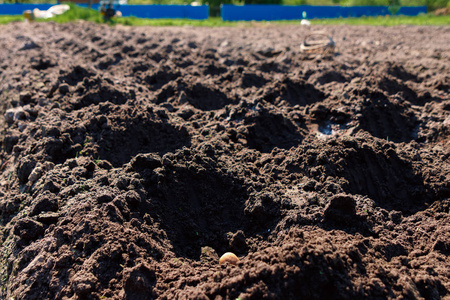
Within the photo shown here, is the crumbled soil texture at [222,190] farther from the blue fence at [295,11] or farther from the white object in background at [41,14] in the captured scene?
the blue fence at [295,11]

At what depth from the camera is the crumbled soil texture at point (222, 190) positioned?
318cm

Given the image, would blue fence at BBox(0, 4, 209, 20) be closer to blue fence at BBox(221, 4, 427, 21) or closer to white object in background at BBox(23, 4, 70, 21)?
blue fence at BBox(221, 4, 427, 21)

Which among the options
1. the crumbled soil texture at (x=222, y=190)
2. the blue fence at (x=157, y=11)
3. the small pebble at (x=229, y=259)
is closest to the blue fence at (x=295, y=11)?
the blue fence at (x=157, y=11)

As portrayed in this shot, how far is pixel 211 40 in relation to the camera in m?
15.2

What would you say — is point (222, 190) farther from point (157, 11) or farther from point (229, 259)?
point (157, 11)

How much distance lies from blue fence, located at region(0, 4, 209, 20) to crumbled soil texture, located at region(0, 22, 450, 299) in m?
24.1

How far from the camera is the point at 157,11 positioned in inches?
1242

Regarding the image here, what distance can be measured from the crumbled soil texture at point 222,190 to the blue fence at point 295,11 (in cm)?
2367

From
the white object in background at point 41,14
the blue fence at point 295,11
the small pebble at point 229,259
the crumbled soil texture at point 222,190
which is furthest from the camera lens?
the blue fence at point 295,11

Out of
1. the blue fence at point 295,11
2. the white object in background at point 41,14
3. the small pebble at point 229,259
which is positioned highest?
the white object in background at point 41,14

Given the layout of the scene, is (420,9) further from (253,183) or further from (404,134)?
(253,183)

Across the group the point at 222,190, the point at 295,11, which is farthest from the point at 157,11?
the point at 222,190

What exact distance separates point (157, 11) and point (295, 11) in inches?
446

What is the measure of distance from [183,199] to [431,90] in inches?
246
